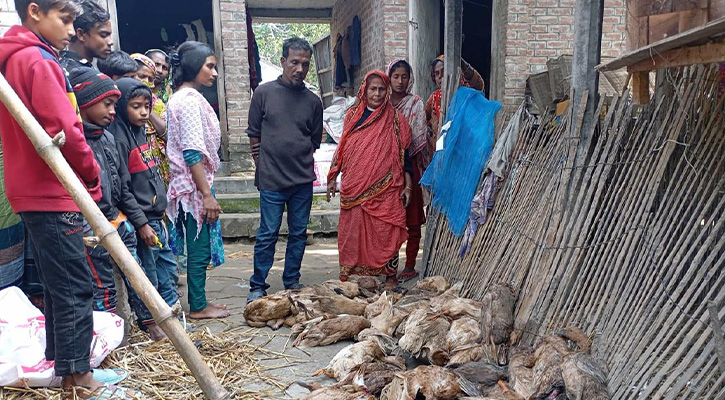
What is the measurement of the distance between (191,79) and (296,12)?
9.82 m

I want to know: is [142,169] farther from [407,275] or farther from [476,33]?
[476,33]

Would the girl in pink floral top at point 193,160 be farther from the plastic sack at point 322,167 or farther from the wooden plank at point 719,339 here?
the plastic sack at point 322,167

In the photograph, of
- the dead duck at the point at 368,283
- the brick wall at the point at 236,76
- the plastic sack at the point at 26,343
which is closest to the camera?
the plastic sack at the point at 26,343

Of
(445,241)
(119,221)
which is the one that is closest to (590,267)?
(445,241)

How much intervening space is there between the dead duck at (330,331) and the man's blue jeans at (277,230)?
899 mm

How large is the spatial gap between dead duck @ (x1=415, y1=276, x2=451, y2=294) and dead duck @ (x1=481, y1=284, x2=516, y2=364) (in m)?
0.90

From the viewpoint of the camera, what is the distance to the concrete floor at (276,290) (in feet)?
11.1

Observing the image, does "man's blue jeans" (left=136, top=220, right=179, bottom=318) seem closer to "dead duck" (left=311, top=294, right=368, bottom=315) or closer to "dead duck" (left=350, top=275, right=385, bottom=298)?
"dead duck" (left=311, top=294, right=368, bottom=315)

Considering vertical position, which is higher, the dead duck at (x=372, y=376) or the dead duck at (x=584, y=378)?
the dead duck at (x=584, y=378)

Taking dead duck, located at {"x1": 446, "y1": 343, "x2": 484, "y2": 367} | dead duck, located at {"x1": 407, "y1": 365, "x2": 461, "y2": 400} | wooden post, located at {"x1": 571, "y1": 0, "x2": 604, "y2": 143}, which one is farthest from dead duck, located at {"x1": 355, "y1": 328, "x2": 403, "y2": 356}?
wooden post, located at {"x1": 571, "y1": 0, "x2": 604, "y2": 143}

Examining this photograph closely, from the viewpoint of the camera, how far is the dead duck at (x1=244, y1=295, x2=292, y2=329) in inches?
164

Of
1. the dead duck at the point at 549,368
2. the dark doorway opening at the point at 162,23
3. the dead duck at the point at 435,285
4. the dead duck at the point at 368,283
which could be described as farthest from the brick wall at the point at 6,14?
the dark doorway opening at the point at 162,23

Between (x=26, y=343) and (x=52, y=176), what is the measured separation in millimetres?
1033

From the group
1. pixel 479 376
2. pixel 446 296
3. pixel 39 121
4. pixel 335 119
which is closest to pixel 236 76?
pixel 335 119
